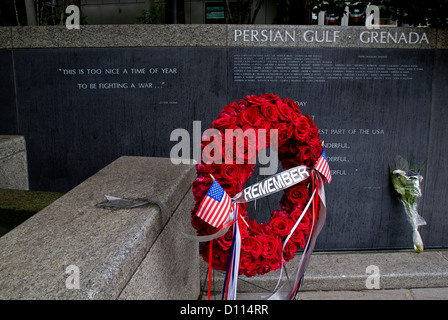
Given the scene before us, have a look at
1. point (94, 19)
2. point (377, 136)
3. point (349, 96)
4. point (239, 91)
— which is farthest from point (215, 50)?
point (94, 19)

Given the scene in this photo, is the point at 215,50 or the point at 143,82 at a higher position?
the point at 215,50

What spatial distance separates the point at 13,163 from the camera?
411 centimetres

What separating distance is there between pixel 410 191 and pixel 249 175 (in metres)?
2.46

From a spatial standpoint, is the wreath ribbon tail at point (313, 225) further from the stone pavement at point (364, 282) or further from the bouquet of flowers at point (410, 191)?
the bouquet of flowers at point (410, 191)

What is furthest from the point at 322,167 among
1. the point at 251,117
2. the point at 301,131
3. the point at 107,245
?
the point at 107,245

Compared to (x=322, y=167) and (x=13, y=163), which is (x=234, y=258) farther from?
(x=13, y=163)

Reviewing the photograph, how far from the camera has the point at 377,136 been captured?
427 cm

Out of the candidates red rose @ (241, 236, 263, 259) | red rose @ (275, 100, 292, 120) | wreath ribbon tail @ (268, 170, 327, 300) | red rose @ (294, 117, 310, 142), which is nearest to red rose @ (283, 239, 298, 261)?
wreath ribbon tail @ (268, 170, 327, 300)

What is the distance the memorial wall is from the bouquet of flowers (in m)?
0.11

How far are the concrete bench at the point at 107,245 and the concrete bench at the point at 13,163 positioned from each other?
1.54 m

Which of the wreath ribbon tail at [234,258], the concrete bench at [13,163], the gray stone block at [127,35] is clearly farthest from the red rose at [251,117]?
the concrete bench at [13,163]

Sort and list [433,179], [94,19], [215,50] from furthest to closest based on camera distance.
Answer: [94,19] → [433,179] → [215,50]

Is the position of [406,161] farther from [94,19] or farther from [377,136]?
[94,19]

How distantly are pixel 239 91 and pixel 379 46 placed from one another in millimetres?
1497
